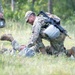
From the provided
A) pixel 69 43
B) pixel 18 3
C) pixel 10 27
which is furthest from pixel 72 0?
pixel 69 43

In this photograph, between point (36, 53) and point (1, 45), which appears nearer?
point (36, 53)

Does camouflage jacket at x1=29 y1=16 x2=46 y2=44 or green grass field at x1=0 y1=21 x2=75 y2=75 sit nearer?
green grass field at x1=0 y1=21 x2=75 y2=75

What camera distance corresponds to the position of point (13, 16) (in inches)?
802

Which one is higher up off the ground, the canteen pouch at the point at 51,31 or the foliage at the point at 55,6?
the canteen pouch at the point at 51,31

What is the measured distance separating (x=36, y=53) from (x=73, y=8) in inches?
742

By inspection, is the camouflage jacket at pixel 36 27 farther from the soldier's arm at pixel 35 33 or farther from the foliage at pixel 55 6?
the foliage at pixel 55 6

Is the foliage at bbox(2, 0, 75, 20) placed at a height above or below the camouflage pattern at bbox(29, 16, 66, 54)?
below

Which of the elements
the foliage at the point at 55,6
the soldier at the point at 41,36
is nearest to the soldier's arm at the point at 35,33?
the soldier at the point at 41,36

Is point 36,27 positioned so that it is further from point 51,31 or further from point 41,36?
point 51,31

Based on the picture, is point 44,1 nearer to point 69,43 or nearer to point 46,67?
point 69,43

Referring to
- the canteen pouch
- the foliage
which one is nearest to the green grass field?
the canteen pouch

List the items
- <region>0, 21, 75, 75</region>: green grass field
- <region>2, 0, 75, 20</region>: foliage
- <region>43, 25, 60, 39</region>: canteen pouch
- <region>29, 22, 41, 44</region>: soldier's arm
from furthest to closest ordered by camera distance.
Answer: <region>2, 0, 75, 20</region>: foliage → <region>29, 22, 41, 44</region>: soldier's arm → <region>43, 25, 60, 39</region>: canteen pouch → <region>0, 21, 75, 75</region>: green grass field

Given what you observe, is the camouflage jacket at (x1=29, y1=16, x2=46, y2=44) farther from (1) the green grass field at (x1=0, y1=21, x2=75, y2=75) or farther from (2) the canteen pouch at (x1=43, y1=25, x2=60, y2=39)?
(1) the green grass field at (x1=0, y1=21, x2=75, y2=75)

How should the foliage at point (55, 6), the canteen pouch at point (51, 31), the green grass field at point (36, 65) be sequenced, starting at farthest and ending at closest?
the foliage at point (55, 6) < the canteen pouch at point (51, 31) < the green grass field at point (36, 65)
